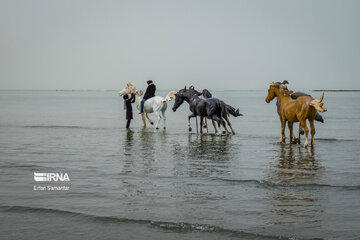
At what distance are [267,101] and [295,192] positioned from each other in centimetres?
904

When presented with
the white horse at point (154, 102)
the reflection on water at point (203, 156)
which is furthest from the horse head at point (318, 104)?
the white horse at point (154, 102)

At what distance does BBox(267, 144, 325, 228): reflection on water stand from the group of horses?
2.07 metres

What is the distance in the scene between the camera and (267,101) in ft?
56.2

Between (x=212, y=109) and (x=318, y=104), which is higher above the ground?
(x=318, y=104)

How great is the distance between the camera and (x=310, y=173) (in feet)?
33.2

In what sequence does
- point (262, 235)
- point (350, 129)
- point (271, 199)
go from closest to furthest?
point (262, 235), point (271, 199), point (350, 129)

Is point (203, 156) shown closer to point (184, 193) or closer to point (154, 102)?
point (184, 193)

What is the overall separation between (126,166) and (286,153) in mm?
4482

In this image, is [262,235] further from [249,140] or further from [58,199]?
[249,140]

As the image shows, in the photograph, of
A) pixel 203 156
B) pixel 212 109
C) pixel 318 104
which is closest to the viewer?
pixel 203 156

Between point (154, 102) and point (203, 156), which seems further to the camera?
point (154, 102)

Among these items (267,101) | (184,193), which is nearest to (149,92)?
(267,101)

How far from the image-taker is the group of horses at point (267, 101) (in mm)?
14531

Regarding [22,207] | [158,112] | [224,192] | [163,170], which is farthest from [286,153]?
[158,112]
